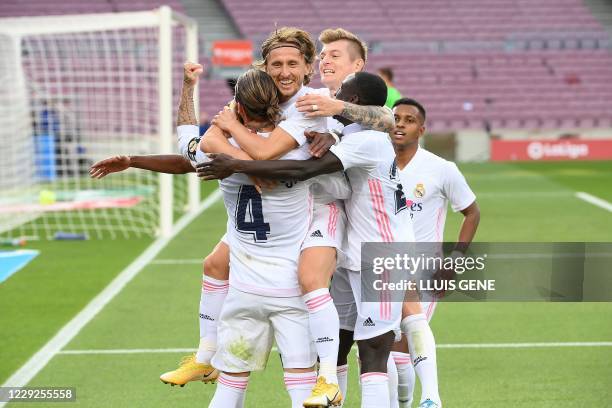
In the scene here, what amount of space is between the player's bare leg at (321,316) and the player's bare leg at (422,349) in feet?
2.88

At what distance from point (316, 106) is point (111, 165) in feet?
4.13

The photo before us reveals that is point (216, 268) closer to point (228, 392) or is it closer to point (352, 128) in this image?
point (228, 392)

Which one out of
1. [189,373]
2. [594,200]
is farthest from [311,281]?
[594,200]

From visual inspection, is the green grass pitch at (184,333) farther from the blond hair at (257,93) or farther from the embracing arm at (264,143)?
the blond hair at (257,93)

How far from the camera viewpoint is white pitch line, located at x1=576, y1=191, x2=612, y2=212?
55.0 feet

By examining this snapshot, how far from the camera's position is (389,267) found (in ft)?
16.8

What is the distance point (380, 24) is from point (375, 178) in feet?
94.4

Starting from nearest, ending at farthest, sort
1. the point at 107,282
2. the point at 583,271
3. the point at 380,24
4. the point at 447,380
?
the point at 447,380 < the point at 583,271 < the point at 107,282 < the point at 380,24

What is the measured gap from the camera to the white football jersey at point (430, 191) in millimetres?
6230

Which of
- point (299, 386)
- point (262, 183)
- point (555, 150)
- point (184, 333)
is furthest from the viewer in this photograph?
point (555, 150)

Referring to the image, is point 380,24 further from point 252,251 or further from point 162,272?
point 252,251

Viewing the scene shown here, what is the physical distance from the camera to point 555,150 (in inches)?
1053

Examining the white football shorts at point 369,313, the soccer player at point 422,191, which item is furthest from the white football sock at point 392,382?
the white football shorts at point 369,313

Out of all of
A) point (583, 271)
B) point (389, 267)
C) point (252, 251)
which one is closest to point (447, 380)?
point (389, 267)
